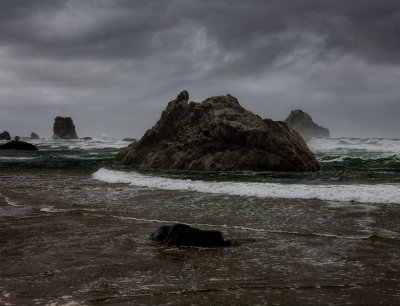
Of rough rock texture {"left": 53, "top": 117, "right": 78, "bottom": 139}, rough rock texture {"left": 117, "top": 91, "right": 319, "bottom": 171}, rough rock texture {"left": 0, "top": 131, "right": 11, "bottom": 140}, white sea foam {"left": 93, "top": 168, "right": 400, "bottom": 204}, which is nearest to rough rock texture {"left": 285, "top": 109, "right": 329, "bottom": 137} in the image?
rough rock texture {"left": 53, "top": 117, "right": 78, "bottom": 139}

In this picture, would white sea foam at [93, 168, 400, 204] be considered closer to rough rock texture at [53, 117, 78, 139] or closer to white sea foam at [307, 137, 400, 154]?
white sea foam at [307, 137, 400, 154]

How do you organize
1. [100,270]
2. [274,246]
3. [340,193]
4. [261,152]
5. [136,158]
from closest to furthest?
1. [100,270]
2. [274,246]
3. [340,193]
4. [261,152]
5. [136,158]

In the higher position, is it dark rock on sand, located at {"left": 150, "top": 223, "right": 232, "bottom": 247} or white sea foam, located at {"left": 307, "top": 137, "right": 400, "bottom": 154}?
white sea foam, located at {"left": 307, "top": 137, "right": 400, "bottom": 154}

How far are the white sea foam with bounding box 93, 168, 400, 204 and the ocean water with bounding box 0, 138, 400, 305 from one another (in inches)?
2.1

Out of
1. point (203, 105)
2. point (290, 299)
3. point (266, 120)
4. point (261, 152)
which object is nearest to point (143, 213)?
point (290, 299)

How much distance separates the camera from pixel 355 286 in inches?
166

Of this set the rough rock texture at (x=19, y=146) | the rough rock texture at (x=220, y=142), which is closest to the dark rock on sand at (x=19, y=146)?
the rough rock texture at (x=19, y=146)

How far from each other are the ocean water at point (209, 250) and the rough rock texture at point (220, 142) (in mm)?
6615

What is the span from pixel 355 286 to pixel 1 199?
32.3 ft

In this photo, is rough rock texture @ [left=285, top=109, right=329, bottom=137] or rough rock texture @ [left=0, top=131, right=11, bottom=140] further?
rough rock texture @ [left=0, top=131, right=11, bottom=140]

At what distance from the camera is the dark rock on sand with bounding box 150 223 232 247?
602cm

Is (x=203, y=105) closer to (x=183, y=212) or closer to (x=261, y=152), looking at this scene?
(x=261, y=152)

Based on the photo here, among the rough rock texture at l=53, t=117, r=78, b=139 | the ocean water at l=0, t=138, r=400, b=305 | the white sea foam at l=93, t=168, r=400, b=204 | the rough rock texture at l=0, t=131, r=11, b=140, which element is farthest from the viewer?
the rough rock texture at l=0, t=131, r=11, b=140

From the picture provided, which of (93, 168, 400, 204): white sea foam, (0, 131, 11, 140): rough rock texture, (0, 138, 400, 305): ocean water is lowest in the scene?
(0, 138, 400, 305): ocean water
